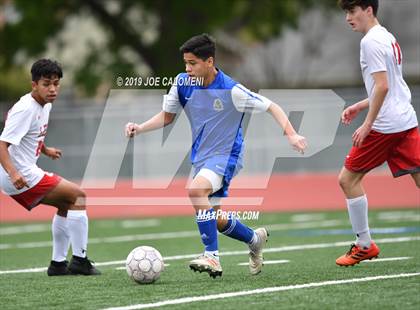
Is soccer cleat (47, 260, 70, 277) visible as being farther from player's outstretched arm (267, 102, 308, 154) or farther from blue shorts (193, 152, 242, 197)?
player's outstretched arm (267, 102, 308, 154)

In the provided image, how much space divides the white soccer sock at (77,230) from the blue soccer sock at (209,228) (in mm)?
1529

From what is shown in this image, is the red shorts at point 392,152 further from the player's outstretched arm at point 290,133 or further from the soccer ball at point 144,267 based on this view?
the soccer ball at point 144,267

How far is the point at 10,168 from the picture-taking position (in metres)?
7.75

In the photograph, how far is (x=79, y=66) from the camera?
94.8ft

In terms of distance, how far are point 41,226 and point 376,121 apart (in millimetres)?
9288

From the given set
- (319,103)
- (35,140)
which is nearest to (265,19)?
(319,103)

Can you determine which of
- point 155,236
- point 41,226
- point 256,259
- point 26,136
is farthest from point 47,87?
point 41,226

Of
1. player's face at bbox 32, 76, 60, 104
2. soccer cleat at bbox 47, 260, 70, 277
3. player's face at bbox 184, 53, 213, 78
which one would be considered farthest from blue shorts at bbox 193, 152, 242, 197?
soccer cleat at bbox 47, 260, 70, 277

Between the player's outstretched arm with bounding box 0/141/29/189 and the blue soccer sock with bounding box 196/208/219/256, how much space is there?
5.32 feet

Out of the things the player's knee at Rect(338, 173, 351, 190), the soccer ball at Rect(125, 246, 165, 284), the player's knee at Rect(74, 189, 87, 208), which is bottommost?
the player's knee at Rect(74, 189, 87, 208)

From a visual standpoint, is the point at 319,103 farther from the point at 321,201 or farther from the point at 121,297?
the point at 121,297

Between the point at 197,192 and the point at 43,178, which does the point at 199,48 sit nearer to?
the point at 197,192

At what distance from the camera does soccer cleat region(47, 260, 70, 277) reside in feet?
27.0

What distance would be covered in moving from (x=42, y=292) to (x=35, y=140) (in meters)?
1.78
